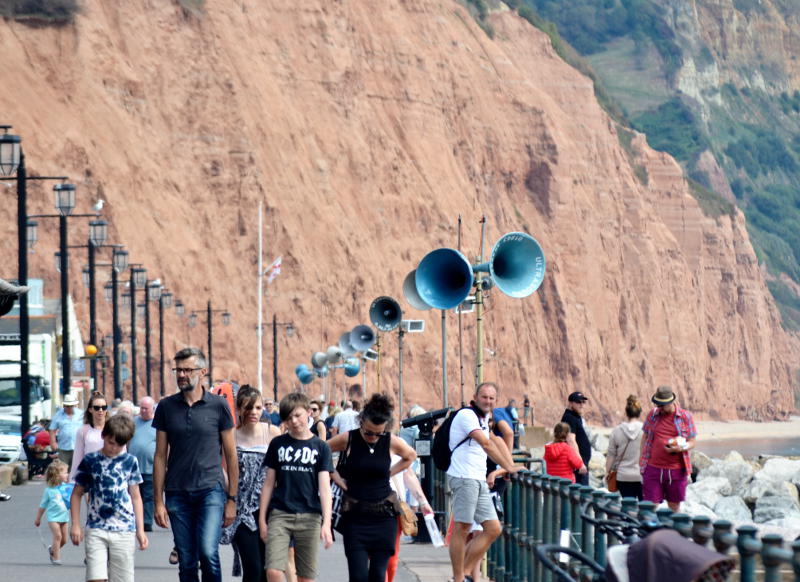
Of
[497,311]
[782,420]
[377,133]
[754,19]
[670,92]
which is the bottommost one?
[782,420]

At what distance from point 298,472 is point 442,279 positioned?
20.1 feet

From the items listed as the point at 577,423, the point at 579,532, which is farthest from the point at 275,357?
the point at 579,532

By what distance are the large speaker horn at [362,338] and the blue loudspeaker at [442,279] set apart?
17694 millimetres

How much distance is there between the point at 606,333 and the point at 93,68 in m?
34.0

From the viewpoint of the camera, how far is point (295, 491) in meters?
9.97

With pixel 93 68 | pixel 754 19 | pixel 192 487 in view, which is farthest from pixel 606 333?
pixel 754 19

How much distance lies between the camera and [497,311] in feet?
265

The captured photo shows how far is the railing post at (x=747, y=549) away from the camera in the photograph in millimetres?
6629

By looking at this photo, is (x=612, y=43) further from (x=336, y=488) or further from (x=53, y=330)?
(x=336, y=488)

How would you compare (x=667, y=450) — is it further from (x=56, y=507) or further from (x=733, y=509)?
(x=733, y=509)

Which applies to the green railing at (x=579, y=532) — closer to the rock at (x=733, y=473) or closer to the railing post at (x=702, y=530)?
the railing post at (x=702, y=530)

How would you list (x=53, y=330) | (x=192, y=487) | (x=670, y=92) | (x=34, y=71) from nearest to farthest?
(x=192, y=487), (x=53, y=330), (x=34, y=71), (x=670, y=92)

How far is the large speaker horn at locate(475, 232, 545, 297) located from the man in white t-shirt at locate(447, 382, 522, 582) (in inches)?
138

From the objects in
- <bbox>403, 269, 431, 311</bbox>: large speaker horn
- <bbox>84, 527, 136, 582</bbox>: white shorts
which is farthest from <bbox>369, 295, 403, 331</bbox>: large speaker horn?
<bbox>84, 527, 136, 582</bbox>: white shorts
